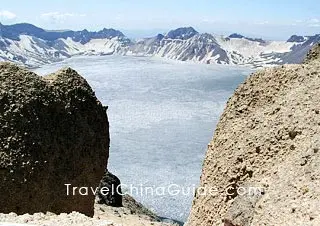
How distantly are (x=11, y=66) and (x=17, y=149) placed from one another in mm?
3023

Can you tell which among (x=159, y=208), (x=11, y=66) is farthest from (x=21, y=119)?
(x=159, y=208)

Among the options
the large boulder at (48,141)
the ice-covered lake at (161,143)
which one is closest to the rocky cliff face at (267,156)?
the large boulder at (48,141)

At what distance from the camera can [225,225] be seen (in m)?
10.2

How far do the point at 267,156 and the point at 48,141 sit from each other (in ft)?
25.3

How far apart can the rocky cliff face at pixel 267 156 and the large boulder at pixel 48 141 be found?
16.8 ft

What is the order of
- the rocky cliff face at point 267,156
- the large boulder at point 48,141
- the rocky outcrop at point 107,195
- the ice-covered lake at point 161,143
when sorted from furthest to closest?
the ice-covered lake at point 161,143 < the rocky outcrop at point 107,195 < the large boulder at point 48,141 < the rocky cliff face at point 267,156

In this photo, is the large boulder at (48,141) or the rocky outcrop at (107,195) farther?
the rocky outcrop at (107,195)

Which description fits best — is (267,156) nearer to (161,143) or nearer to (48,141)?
(48,141)

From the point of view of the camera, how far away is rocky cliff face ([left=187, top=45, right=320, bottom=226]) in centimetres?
880

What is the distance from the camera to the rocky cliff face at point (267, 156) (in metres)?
8.80

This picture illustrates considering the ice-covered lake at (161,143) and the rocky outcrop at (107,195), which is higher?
the rocky outcrop at (107,195)

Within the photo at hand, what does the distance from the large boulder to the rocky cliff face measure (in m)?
5.13

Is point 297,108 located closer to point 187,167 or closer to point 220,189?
point 220,189

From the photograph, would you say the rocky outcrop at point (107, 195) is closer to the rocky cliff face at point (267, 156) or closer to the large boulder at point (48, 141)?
the large boulder at point (48, 141)
